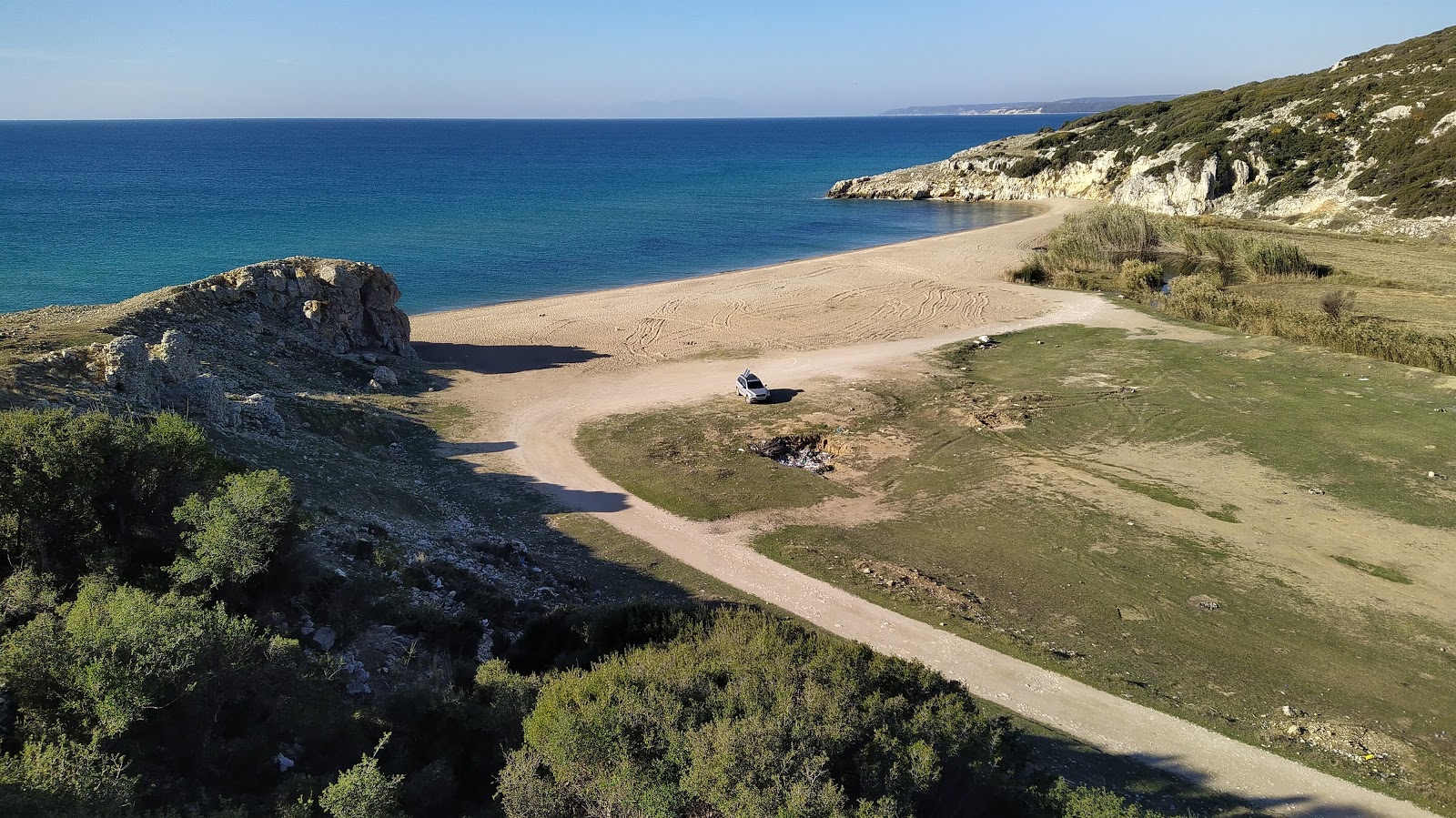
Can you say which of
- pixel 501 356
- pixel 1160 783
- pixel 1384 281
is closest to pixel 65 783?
pixel 1160 783

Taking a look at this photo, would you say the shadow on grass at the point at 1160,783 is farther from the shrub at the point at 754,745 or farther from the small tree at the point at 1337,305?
the small tree at the point at 1337,305

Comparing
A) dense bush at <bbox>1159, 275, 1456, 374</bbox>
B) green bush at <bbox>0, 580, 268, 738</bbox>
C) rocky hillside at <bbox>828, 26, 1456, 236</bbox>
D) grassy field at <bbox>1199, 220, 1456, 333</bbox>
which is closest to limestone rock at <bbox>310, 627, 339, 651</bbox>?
green bush at <bbox>0, 580, 268, 738</bbox>

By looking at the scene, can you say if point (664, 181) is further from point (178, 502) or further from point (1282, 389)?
point (178, 502)

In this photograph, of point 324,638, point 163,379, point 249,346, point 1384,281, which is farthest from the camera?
point 1384,281

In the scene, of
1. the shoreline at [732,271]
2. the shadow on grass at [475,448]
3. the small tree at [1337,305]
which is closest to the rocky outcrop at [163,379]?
the shadow on grass at [475,448]

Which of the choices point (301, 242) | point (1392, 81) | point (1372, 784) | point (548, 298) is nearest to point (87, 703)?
point (1372, 784)

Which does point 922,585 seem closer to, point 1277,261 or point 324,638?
point 324,638

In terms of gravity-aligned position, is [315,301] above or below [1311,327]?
above
